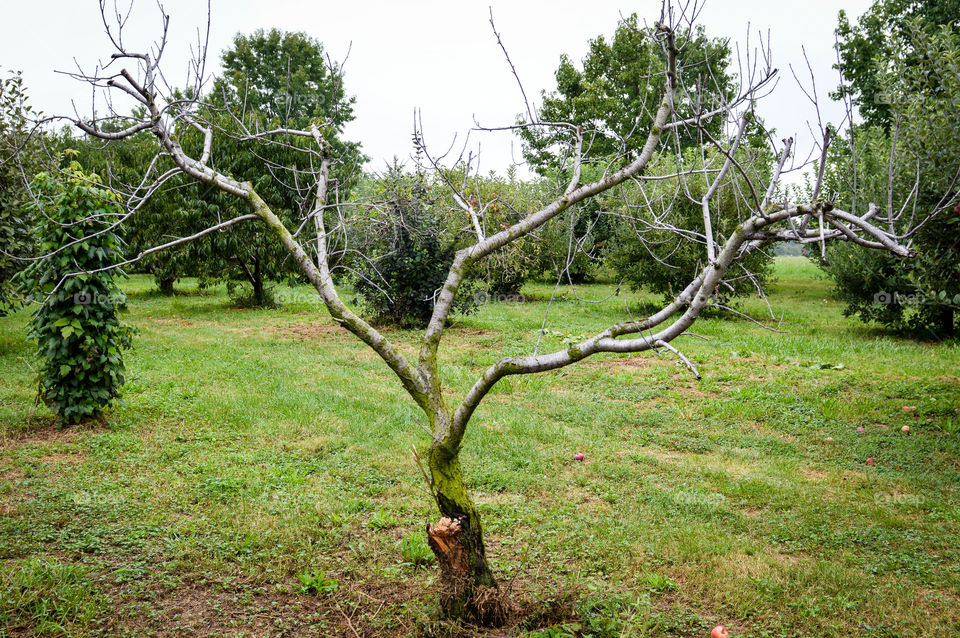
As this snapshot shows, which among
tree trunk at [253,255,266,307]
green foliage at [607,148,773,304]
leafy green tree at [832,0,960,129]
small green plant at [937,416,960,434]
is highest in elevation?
leafy green tree at [832,0,960,129]

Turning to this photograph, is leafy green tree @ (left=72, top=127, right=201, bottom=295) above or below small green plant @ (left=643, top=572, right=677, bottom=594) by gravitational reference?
above

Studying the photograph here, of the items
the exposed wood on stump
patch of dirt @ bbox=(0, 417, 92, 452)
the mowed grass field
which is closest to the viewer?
the exposed wood on stump

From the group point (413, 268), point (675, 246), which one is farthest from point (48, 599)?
point (675, 246)

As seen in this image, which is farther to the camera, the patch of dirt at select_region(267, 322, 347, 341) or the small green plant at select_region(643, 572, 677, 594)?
the patch of dirt at select_region(267, 322, 347, 341)

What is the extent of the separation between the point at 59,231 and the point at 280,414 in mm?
2816

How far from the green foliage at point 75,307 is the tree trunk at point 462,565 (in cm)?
464

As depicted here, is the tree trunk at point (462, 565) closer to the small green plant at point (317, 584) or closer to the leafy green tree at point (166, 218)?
the small green plant at point (317, 584)

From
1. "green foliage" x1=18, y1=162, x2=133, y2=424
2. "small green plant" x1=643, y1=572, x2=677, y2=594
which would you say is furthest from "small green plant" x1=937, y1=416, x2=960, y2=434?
"green foliage" x1=18, y1=162, x2=133, y2=424

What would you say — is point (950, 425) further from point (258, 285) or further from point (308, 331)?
point (258, 285)

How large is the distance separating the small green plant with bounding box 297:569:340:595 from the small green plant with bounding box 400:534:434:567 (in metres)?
0.50

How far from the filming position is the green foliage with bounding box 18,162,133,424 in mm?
5992

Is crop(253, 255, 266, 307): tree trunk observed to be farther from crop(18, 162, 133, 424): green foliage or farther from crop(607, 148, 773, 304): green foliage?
crop(18, 162, 133, 424): green foliage

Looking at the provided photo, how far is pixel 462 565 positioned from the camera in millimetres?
3193

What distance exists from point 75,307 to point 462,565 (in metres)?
4.98
